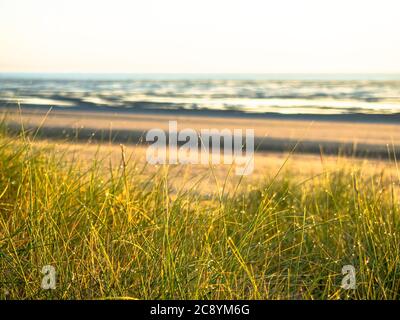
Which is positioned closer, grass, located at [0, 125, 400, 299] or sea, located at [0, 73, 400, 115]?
grass, located at [0, 125, 400, 299]

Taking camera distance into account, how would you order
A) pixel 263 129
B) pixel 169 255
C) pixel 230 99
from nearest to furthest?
pixel 169 255
pixel 263 129
pixel 230 99

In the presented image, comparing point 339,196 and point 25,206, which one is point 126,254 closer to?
point 25,206

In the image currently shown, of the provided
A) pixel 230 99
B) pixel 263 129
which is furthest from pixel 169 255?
pixel 230 99

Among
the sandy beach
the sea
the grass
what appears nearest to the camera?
the grass

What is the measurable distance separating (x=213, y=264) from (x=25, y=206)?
142 cm

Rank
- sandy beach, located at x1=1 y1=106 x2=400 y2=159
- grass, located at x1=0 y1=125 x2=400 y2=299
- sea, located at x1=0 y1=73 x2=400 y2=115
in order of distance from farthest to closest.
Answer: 1. sea, located at x1=0 y1=73 x2=400 y2=115
2. sandy beach, located at x1=1 y1=106 x2=400 y2=159
3. grass, located at x1=0 y1=125 x2=400 y2=299

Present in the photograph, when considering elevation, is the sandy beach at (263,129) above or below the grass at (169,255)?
below

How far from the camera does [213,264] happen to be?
3145mm

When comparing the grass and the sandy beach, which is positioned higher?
the grass

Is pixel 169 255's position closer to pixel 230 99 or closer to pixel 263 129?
pixel 263 129

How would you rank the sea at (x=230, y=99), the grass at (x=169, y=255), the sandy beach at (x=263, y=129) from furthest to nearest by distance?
the sea at (x=230, y=99), the sandy beach at (x=263, y=129), the grass at (x=169, y=255)

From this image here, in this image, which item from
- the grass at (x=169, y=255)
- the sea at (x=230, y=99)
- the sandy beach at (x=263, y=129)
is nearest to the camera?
the grass at (x=169, y=255)
